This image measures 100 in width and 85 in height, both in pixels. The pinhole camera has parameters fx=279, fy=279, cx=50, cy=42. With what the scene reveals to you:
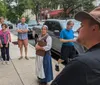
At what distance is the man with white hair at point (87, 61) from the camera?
1393 millimetres

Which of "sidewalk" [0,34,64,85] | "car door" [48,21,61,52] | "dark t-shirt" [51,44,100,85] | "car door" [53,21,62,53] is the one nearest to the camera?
"dark t-shirt" [51,44,100,85]

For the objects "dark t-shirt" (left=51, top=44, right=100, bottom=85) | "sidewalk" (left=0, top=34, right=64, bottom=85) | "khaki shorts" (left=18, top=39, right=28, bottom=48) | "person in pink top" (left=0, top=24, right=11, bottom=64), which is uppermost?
"dark t-shirt" (left=51, top=44, right=100, bottom=85)

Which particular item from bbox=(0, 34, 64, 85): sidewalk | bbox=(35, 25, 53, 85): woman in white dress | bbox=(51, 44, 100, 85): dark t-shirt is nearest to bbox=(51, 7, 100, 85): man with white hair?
bbox=(51, 44, 100, 85): dark t-shirt

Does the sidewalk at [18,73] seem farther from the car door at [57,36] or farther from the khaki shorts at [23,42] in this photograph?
the car door at [57,36]

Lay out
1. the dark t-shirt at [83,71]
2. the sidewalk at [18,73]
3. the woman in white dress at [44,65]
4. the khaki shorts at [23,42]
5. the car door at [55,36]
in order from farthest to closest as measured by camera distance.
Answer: the car door at [55,36] < the khaki shorts at [23,42] < the sidewalk at [18,73] < the woman in white dress at [44,65] < the dark t-shirt at [83,71]

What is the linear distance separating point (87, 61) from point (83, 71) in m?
0.06

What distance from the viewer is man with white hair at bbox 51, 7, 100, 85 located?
139 cm

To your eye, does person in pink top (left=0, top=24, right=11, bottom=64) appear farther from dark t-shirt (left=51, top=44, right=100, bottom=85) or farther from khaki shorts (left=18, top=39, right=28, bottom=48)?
dark t-shirt (left=51, top=44, right=100, bottom=85)

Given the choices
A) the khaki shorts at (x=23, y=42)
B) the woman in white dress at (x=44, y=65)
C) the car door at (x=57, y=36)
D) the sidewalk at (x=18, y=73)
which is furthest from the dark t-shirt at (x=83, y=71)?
the car door at (x=57, y=36)

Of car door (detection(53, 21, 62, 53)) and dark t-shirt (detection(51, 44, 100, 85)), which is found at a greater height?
dark t-shirt (detection(51, 44, 100, 85))

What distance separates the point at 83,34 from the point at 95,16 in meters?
0.14

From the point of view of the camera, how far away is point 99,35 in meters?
1.56

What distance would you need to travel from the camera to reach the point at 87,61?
1.42 meters

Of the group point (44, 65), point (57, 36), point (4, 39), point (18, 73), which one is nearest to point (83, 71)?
point (44, 65)
